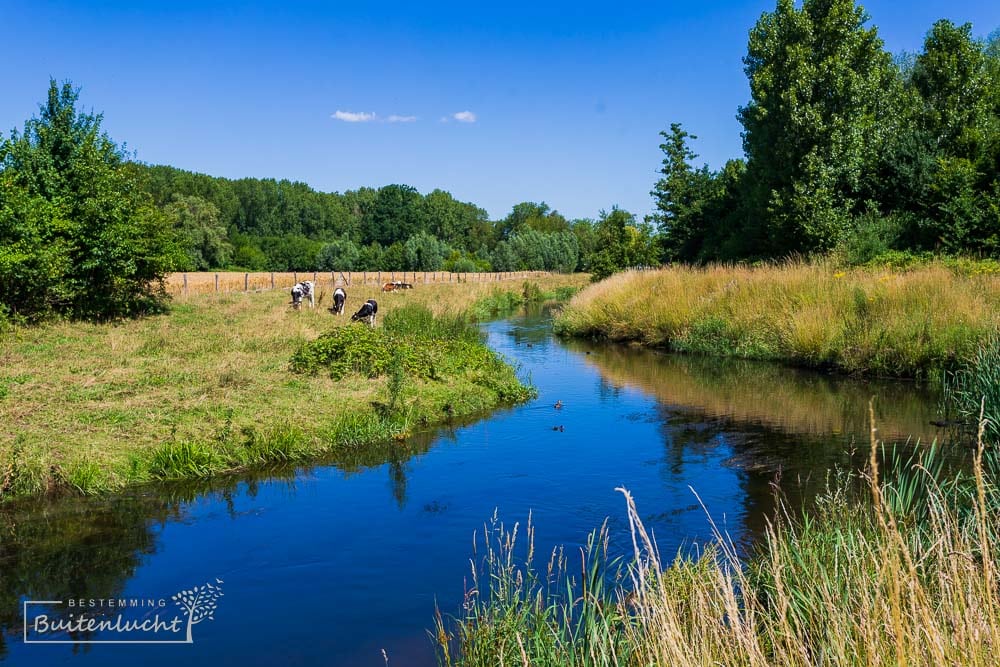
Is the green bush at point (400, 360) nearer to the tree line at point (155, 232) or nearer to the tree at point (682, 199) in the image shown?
the tree line at point (155, 232)

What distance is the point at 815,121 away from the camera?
25.8 m

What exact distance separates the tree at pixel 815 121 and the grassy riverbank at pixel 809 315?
486cm

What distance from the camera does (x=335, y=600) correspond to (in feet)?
20.8

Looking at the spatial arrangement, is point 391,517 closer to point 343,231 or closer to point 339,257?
point 339,257

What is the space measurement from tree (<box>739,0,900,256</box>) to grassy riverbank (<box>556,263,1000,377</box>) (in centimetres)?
486

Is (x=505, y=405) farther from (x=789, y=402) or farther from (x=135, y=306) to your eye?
(x=135, y=306)

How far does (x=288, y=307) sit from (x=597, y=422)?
1518cm

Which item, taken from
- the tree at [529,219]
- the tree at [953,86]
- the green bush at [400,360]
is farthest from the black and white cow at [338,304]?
the tree at [529,219]

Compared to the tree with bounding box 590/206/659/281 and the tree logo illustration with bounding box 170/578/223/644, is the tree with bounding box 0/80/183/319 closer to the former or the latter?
the tree logo illustration with bounding box 170/578/223/644

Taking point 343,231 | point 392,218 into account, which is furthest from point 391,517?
point 343,231

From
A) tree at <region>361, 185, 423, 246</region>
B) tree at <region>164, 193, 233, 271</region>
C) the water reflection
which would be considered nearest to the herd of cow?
the water reflection

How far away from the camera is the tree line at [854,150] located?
23828 millimetres
